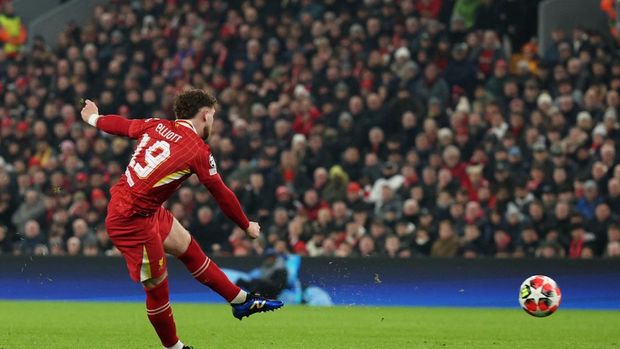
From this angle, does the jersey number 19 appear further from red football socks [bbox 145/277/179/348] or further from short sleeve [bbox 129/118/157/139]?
red football socks [bbox 145/277/179/348]

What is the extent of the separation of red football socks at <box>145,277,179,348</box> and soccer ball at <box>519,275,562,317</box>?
3.91 metres

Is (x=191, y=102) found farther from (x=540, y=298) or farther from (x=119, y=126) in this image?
(x=540, y=298)

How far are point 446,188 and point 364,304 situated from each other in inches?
82.6

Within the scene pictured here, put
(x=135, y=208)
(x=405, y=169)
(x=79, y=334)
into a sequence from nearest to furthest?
(x=135, y=208) → (x=79, y=334) → (x=405, y=169)

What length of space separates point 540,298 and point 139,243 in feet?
13.9

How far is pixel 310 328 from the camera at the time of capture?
12.1m

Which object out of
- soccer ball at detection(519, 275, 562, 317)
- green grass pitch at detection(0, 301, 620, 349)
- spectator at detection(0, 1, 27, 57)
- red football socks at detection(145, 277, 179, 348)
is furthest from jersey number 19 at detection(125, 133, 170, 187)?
spectator at detection(0, 1, 27, 57)

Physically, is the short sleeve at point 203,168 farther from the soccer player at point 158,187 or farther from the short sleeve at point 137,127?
the short sleeve at point 137,127

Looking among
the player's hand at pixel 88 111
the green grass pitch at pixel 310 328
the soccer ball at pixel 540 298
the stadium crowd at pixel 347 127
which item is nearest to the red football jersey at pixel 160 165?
the player's hand at pixel 88 111

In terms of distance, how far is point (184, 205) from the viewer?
1770cm

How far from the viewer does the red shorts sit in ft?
28.7

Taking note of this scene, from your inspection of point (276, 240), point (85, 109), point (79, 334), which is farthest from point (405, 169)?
point (85, 109)

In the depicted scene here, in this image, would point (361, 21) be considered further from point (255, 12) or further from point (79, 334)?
point (79, 334)

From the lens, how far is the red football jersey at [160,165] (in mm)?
8695
